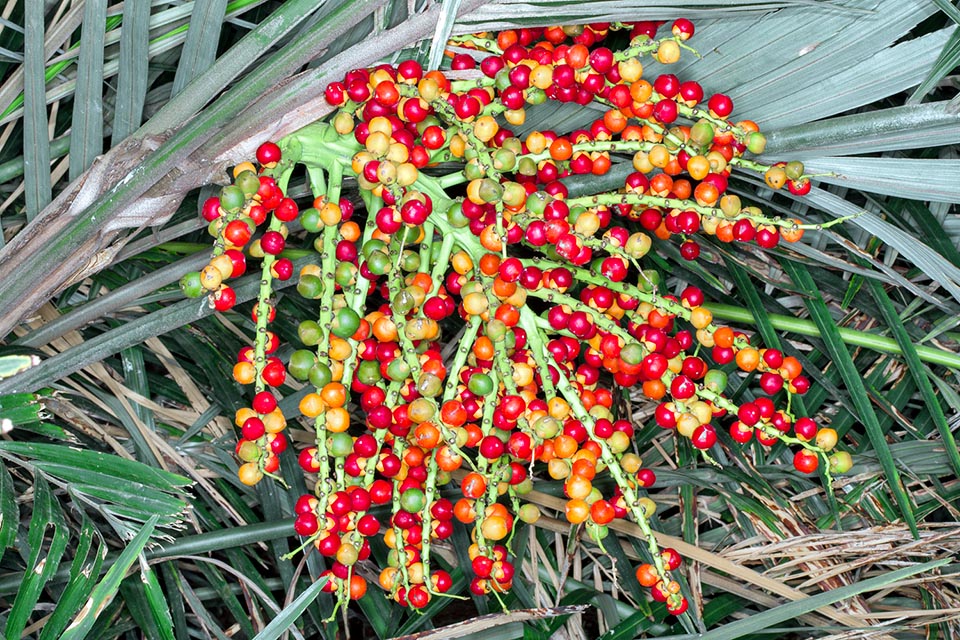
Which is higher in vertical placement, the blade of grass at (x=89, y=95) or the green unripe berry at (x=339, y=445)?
the blade of grass at (x=89, y=95)

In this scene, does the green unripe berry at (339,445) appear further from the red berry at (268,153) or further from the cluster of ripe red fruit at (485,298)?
the red berry at (268,153)

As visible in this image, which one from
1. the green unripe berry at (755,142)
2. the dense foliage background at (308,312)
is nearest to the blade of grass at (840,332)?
the dense foliage background at (308,312)

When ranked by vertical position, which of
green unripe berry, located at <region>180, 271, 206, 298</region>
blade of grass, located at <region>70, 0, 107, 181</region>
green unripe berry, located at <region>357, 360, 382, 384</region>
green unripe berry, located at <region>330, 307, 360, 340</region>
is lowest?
green unripe berry, located at <region>357, 360, 382, 384</region>

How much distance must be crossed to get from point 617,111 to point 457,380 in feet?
1.28

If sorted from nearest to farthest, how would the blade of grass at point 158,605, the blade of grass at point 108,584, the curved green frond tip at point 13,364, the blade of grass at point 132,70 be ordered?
1. the curved green frond tip at point 13,364
2. the blade of grass at point 108,584
3. the blade of grass at point 158,605
4. the blade of grass at point 132,70

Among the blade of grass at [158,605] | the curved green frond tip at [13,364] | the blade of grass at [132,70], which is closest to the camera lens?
the curved green frond tip at [13,364]

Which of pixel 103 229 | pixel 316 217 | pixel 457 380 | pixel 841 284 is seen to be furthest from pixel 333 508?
pixel 841 284

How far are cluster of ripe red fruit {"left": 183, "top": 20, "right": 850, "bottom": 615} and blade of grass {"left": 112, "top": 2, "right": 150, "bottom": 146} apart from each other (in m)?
0.21

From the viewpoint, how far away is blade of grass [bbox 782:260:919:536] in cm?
131

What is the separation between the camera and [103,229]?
3.95 ft

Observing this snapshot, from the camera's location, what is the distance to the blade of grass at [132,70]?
120 centimetres

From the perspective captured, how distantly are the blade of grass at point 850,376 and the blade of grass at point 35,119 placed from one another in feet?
3.48

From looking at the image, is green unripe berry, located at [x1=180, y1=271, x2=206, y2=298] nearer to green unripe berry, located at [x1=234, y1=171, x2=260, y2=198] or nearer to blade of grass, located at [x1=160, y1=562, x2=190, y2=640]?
green unripe berry, located at [x1=234, y1=171, x2=260, y2=198]

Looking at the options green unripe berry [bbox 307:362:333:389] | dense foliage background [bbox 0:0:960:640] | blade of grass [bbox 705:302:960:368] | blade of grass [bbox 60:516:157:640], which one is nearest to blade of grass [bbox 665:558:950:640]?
dense foliage background [bbox 0:0:960:640]
